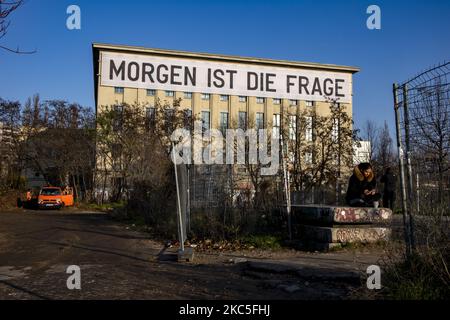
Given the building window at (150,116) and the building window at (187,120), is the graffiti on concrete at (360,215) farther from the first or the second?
the building window at (187,120)

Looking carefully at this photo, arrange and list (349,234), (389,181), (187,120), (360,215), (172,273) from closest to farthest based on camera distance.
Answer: (172,273) → (349,234) → (360,215) → (389,181) → (187,120)

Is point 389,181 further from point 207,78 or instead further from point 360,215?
point 207,78

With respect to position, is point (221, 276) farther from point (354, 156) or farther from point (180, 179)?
point (354, 156)

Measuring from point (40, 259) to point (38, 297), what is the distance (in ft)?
13.2

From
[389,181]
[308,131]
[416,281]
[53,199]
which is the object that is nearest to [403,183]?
[416,281]

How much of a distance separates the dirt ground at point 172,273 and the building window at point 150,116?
2875cm

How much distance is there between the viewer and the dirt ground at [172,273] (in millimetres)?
6172

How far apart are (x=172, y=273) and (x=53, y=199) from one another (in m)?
28.6

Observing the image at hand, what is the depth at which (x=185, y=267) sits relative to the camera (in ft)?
27.9

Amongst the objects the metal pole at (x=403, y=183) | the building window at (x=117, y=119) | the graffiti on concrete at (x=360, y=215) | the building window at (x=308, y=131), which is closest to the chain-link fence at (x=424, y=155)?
the metal pole at (x=403, y=183)

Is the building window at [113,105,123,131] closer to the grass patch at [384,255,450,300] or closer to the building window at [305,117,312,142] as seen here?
the building window at [305,117,312,142]

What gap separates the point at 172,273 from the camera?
780 cm

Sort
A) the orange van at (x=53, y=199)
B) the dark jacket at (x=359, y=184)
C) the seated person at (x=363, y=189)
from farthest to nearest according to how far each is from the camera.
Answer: the orange van at (x=53, y=199) → the dark jacket at (x=359, y=184) → the seated person at (x=363, y=189)
